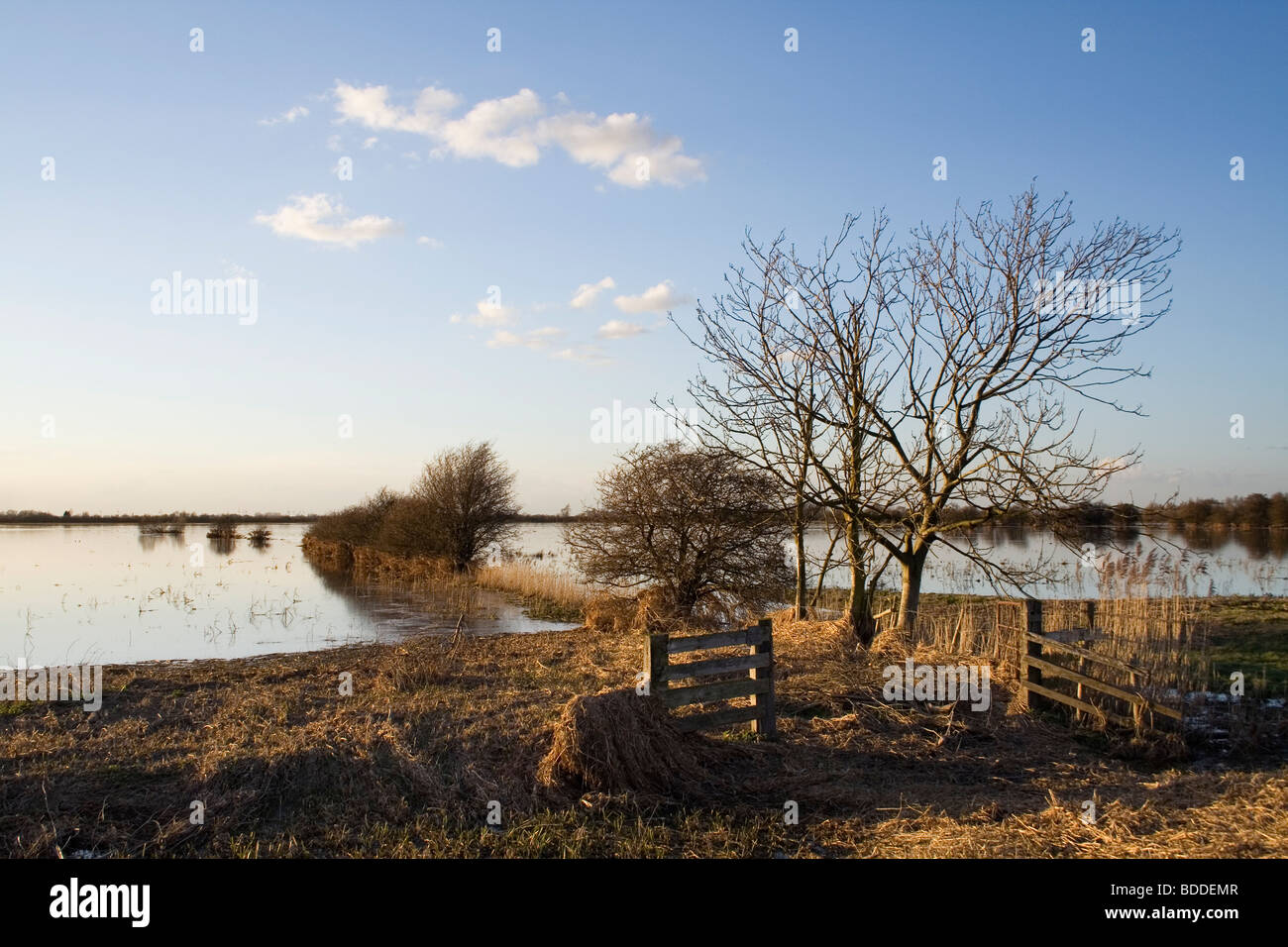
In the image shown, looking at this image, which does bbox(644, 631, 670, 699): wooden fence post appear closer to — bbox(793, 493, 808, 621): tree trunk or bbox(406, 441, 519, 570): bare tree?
bbox(793, 493, 808, 621): tree trunk

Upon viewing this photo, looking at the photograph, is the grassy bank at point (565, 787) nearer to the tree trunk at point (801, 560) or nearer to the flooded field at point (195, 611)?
the tree trunk at point (801, 560)

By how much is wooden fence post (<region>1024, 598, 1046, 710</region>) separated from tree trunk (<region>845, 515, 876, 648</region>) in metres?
3.72

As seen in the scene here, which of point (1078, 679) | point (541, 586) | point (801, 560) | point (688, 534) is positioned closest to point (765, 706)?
point (1078, 679)

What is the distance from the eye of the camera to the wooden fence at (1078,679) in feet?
29.8

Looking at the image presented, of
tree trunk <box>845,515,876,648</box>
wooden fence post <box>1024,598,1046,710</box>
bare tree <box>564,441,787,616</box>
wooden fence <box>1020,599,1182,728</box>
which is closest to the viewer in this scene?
wooden fence <box>1020,599,1182,728</box>

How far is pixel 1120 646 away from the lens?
11133mm

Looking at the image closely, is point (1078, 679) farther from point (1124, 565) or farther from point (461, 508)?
point (461, 508)

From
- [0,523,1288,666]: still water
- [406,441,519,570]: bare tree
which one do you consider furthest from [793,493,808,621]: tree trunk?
[406,441,519,570]: bare tree

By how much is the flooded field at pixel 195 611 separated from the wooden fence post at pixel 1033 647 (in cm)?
1278

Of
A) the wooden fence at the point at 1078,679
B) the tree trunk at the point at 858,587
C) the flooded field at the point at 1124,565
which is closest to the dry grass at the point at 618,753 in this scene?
the wooden fence at the point at 1078,679

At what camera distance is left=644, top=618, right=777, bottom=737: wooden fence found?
818 centimetres
